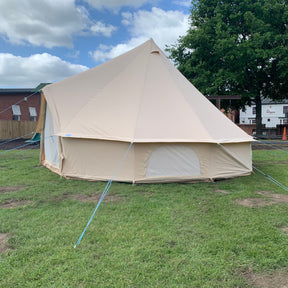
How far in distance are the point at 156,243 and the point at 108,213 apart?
1.22 metres

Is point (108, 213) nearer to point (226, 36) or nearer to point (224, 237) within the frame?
point (224, 237)

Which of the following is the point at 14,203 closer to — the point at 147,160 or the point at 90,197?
the point at 90,197

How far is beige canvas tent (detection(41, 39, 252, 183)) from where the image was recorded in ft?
18.7

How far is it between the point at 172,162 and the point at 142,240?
2939mm

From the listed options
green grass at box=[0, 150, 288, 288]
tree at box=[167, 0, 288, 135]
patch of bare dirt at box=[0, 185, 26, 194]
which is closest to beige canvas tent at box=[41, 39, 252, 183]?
green grass at box=[0, 150, 288, 288]

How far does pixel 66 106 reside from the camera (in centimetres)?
680

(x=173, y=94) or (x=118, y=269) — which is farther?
(x=173, y=94)

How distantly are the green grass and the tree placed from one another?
14.8 metres

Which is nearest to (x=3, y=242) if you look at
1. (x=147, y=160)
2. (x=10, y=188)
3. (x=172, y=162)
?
(x=10, y=188)

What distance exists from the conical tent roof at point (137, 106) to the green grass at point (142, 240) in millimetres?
1439

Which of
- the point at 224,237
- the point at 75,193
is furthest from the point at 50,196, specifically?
the point at 224,237

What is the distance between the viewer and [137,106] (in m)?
6.23

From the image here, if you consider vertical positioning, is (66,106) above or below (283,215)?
above

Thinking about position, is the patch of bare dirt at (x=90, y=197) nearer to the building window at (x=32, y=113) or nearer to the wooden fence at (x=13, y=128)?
the wooden fence at (x=13, y=128)
